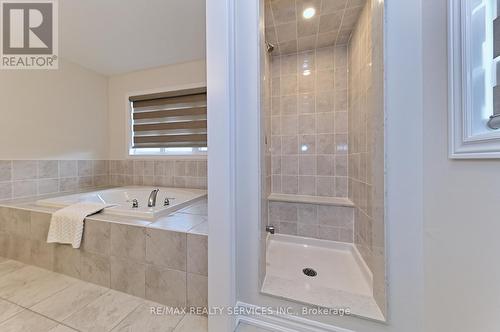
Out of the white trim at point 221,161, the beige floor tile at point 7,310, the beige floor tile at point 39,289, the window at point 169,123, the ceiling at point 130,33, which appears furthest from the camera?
the window at point 169,123

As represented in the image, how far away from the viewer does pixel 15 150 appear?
6.17 ft

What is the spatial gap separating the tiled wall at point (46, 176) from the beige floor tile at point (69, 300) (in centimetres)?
140

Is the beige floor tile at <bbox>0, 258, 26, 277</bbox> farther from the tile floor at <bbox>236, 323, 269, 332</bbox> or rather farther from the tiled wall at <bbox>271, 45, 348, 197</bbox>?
the tiled wall at <bbox>271, 45, 348, 197</bbox>

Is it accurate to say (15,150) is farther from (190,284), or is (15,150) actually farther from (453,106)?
(453,106)

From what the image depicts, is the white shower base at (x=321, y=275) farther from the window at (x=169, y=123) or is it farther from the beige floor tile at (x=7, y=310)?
the window at (x=169, y=123)

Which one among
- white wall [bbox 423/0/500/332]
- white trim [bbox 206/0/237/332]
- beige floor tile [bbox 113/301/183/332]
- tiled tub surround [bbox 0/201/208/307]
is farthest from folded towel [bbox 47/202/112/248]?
white wall [bbox 423/0/500/332]

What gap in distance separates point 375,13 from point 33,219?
8.92 feet

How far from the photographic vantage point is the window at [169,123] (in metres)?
2.40

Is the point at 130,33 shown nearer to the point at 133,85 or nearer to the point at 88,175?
the point at 133,85

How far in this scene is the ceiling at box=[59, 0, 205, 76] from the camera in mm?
1526

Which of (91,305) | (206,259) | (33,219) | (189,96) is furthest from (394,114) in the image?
(33,219)

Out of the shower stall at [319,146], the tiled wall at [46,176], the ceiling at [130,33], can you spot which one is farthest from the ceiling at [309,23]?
the tiled wall at [46,176]

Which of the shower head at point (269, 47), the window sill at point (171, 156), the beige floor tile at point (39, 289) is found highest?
the shower head at point (269, 47)

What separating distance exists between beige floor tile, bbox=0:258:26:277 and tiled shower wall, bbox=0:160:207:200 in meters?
0.66
